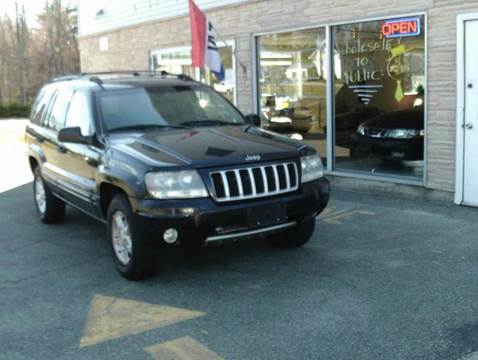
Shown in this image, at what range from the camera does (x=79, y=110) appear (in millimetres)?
6543

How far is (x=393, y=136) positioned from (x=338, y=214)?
1.79 m

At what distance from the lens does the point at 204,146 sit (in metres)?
5.45

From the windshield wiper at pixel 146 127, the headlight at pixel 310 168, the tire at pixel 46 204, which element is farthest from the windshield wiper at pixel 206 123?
the tire at pixel 46 204

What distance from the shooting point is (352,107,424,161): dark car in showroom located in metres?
8.53

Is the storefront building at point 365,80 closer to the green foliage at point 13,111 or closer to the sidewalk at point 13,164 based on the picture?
the sidewalk at point 13,164

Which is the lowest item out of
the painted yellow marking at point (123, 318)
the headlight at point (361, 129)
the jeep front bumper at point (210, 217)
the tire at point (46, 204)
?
the painted yellow marking at point (123, 318)

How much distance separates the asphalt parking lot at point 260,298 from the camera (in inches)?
161

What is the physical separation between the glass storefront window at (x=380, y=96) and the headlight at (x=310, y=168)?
3.15m

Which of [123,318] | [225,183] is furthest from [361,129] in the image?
[123,318]

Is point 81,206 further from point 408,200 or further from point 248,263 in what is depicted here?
point 408,200

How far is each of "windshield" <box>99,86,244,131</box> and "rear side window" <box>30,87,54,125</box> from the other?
1.73 m

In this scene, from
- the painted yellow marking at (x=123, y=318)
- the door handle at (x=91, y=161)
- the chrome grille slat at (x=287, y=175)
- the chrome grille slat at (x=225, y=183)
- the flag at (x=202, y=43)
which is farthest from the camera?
the flag at (x=202, y=43)

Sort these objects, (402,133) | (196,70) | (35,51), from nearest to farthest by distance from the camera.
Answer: (402,133) → (196,70) → (35,51)

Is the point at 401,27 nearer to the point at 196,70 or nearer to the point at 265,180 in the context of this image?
the point at 265,180
